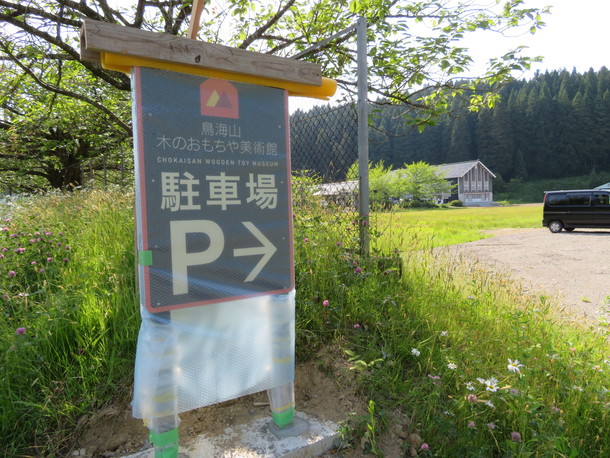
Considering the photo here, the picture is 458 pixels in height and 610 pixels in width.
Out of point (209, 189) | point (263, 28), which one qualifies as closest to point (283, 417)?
point (209, 189)

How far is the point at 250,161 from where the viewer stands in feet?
6.13

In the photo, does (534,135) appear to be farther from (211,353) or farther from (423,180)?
(211,353)

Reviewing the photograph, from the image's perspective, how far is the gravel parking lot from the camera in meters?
5.26

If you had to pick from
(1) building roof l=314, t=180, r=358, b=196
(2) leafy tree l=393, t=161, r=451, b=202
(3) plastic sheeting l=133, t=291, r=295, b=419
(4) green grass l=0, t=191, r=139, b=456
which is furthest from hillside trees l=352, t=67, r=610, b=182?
(3) plastic sheeting l=133, t=291, r=295, b=419

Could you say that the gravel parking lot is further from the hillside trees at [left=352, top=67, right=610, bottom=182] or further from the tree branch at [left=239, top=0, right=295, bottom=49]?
the hillside trees at [left=352, top=67, right=610, bottom=182]

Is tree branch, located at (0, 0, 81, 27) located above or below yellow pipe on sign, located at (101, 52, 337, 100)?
above

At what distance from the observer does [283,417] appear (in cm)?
196

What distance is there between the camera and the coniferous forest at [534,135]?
205 feet

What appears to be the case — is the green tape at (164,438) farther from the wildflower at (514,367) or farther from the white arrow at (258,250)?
the wildflower at (514,367)

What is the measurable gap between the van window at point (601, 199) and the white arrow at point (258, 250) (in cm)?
1688

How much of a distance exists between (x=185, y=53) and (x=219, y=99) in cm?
25

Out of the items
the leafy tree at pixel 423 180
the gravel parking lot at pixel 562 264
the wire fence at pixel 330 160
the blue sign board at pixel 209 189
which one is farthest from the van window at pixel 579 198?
the leafy tree at pixel 423 180

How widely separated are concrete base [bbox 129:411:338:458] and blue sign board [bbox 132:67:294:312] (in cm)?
76

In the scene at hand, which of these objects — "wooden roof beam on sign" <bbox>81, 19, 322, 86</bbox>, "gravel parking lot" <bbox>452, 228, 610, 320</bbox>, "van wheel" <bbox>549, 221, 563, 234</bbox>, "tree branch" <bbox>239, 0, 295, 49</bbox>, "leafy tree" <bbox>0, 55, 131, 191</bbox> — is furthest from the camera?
"van wheel" <bbox>549, 221, 563, 234</bbox>
